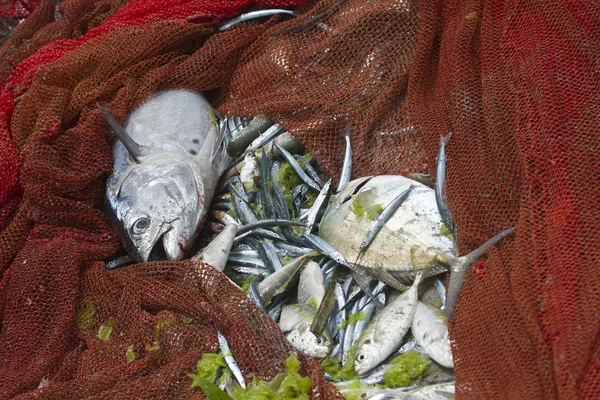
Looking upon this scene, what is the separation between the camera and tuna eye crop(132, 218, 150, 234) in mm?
3703

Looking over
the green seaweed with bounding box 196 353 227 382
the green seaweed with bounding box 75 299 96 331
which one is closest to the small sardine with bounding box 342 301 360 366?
the green seaweed with bounding box 196 353 227 382

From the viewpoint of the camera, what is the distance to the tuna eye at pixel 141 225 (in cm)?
370

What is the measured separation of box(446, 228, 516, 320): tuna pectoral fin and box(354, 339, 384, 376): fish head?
0.34 metres

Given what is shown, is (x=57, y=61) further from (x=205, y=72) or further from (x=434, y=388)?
(x=434, y=388)

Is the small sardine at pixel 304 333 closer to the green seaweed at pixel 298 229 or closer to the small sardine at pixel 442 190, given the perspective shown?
the green seaweed at pixel 298 229

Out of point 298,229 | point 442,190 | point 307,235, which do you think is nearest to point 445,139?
point 442,190

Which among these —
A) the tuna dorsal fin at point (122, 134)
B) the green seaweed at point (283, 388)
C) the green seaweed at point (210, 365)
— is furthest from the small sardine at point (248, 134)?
the green seaweed at point (283, 388)

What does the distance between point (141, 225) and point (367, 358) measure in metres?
1.54

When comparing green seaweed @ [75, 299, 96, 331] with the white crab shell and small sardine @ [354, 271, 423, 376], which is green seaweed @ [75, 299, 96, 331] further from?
small sardine @ [354, 271, 423, 376]

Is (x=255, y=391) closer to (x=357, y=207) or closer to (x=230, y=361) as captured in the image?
(x=230, y=361)

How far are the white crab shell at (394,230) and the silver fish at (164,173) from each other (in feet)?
2.80

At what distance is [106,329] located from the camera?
10.7ft

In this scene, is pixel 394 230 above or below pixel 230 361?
above

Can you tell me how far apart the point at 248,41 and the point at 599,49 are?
2136mm
